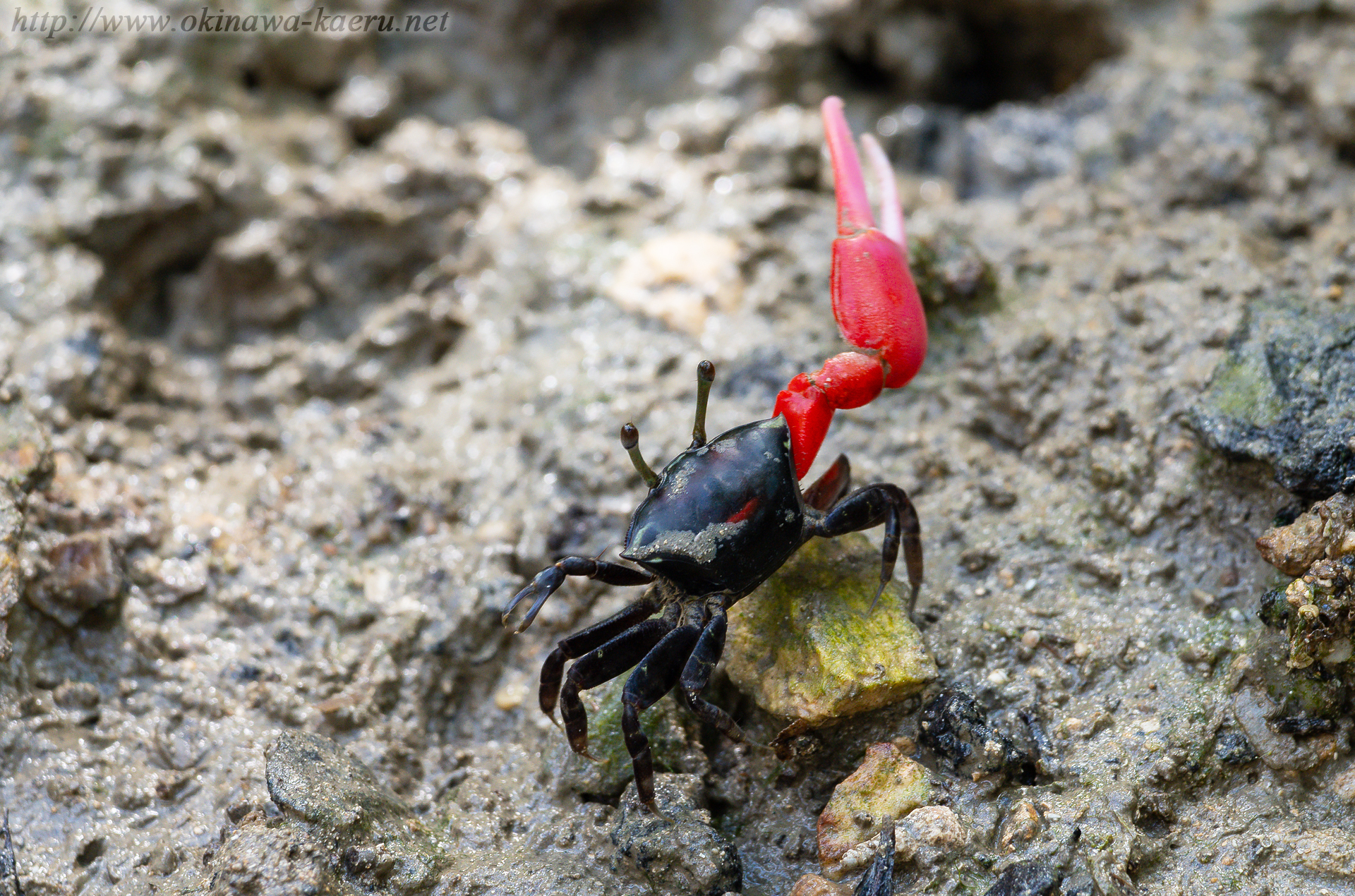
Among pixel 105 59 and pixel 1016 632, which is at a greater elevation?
pixel 105 59

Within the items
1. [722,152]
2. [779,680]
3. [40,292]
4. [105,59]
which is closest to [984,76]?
[722,152]

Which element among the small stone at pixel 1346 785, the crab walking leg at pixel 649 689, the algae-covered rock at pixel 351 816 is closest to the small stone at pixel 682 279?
the crab walking leg at pixel 649 689

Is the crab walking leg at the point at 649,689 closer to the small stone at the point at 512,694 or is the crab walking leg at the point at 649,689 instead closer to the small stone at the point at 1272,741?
the small stone at the point at 512,694

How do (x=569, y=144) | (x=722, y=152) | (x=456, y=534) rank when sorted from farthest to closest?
(x=569, y=144) < (x=722, y=152) < (x=456, y=534)

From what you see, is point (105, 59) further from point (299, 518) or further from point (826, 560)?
point (826, 560)

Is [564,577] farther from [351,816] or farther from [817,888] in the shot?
[817,888]

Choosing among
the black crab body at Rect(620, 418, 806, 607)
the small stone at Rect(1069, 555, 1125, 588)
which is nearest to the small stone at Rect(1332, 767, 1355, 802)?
the small stone at Rect(1069, 555, 1125, 588)
